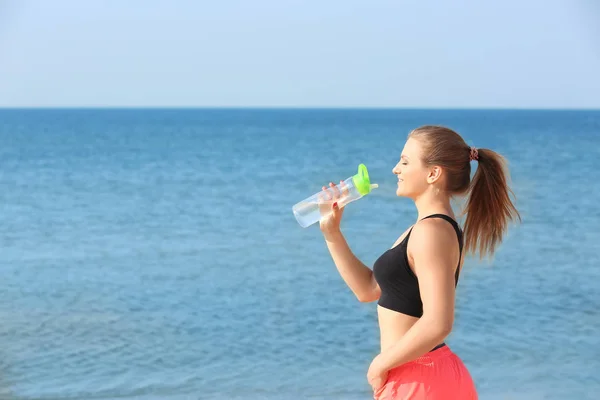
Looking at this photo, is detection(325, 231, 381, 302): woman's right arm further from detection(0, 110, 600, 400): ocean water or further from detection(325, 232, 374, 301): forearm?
detection(0, 110, 600, 400): ocean water

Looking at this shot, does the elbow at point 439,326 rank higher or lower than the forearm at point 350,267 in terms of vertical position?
lower

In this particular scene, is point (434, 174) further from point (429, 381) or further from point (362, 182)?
point (429, 381)

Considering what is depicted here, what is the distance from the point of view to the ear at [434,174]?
2.61m

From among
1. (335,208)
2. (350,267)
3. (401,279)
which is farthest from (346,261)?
(401,279)

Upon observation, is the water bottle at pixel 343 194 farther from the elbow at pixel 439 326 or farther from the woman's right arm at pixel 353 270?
the elbow at pixel 439 326

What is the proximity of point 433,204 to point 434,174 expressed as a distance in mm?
90

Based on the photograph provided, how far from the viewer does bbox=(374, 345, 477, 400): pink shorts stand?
8.40 ft

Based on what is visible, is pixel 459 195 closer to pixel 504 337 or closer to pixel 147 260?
pixel 504 337

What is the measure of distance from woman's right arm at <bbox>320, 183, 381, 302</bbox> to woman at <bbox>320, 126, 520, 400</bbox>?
29 centimetres

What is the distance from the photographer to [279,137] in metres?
51.9

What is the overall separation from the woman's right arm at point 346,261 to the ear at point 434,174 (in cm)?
40

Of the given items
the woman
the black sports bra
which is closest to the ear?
the woman

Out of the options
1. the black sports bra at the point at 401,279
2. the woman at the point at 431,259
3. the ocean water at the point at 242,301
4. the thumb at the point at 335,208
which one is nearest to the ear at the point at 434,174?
the woman at the point at 431,259

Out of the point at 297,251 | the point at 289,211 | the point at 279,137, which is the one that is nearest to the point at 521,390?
the point at 297,251
